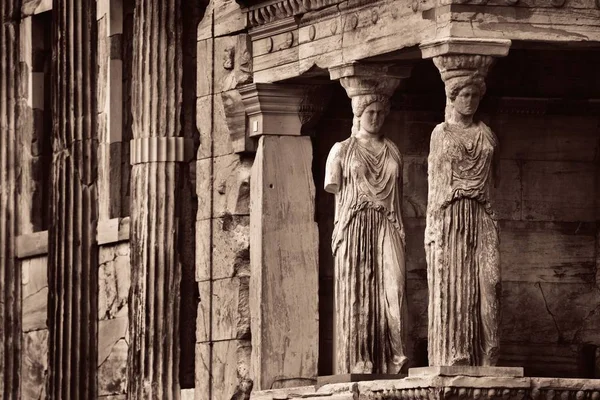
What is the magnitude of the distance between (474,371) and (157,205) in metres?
4.78

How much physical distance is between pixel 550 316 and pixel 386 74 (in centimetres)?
257

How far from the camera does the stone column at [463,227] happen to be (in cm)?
2272

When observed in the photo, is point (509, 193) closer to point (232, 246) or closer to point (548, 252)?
point (548, 252)

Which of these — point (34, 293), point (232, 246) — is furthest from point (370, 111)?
point (34, 293)

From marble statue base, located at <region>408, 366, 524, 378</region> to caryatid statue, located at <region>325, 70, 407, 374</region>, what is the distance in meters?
1.20

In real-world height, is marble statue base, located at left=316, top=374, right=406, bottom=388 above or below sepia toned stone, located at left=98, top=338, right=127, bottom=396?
below

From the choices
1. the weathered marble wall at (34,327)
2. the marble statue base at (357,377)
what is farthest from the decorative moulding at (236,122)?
the weathered marble wall at (34,327)

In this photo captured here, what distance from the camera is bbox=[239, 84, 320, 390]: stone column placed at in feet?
80.9

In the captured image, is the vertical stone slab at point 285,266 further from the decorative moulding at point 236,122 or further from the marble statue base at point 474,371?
the marble statue base at point 474,371

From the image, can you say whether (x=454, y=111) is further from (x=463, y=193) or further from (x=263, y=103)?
(x=263, y=103)

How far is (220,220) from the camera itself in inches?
1000

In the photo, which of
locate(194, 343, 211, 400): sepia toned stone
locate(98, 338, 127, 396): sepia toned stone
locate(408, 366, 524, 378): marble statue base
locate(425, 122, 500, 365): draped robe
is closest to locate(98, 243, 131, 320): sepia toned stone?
locate(98, 338, 127, 396): sepia toned stone

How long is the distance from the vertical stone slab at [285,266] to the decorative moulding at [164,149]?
1.86 m

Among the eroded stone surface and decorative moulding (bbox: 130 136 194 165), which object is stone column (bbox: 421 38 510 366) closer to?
decorative moulding (bbox: 130 136 194 165)
